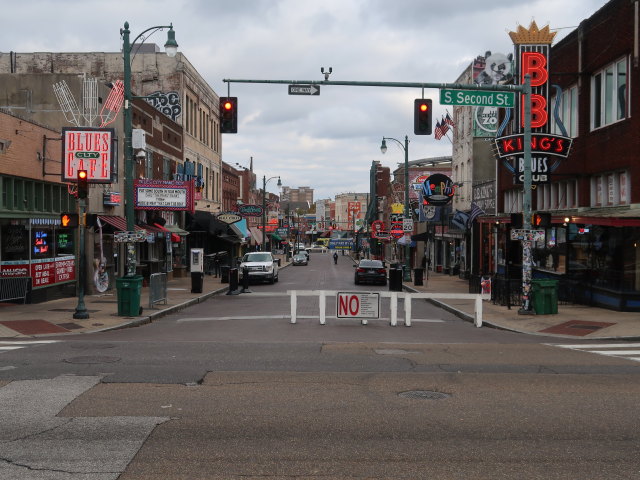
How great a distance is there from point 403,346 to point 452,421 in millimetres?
6266

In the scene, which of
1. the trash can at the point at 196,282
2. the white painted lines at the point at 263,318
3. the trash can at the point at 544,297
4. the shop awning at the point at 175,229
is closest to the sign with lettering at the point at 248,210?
the shop awning at the point at 175,229

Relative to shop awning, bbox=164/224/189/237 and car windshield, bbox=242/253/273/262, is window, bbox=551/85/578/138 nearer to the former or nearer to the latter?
car windshield, bbox=242/253/273/262

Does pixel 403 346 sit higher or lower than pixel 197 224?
lower

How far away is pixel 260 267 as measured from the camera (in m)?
38.4

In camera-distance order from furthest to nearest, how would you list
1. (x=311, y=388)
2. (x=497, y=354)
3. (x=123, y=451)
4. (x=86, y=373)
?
(x=497, y=354) < (x=86, y=373) < (x=311, y=388) < (x=123, y=451)

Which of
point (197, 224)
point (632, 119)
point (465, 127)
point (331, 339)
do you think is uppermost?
point (465, 127)

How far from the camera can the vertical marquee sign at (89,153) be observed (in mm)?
22875

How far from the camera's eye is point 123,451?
6.70 meters

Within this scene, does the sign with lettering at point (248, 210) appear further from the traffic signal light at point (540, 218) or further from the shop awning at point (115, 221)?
the traffic signal light at point (540, 218)

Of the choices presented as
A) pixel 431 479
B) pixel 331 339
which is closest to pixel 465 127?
pixel 331 339

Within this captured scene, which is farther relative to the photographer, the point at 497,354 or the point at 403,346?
the point at 403,346

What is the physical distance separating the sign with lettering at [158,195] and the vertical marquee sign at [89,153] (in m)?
7.73

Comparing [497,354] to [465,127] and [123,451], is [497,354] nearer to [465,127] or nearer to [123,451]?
[123,451]

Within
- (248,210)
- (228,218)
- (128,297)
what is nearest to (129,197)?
(128,297)
